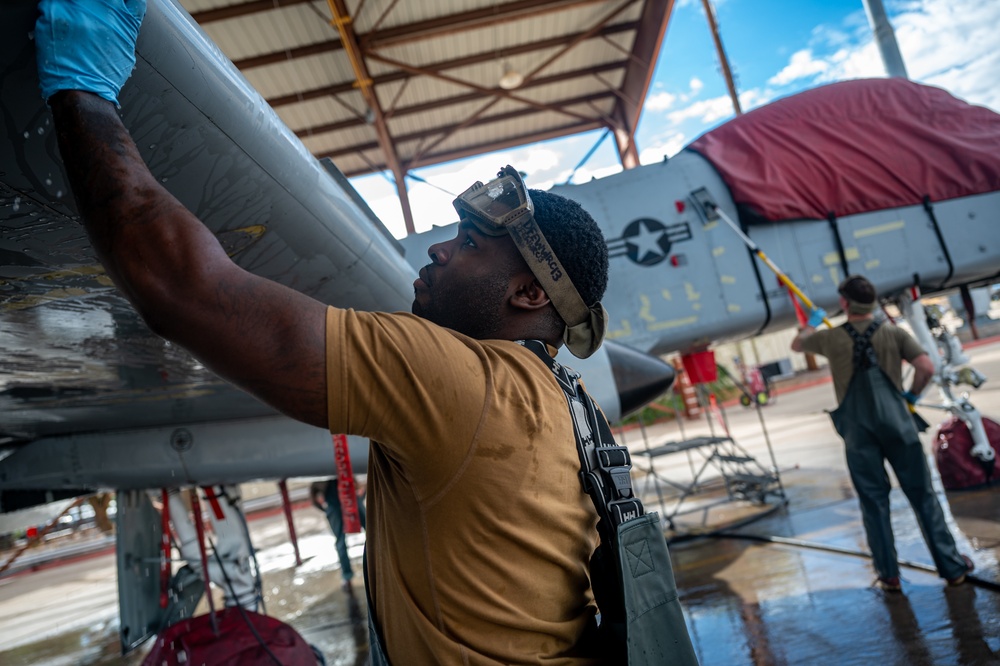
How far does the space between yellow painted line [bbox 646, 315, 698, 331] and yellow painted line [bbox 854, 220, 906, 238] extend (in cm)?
177

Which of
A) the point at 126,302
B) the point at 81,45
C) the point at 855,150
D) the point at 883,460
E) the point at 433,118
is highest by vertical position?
the point at 433,118

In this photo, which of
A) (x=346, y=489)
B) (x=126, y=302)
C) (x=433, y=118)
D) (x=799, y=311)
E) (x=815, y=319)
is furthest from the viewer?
(x=433, y=118)

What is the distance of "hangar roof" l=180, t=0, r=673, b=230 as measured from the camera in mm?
10969

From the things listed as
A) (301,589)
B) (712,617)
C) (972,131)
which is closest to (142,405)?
(712,617)

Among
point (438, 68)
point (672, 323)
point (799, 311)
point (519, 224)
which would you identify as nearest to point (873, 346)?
point (799, 311)

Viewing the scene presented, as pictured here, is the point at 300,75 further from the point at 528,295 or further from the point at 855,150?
the point at 528,295

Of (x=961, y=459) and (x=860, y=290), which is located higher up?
(x=860, y=290)

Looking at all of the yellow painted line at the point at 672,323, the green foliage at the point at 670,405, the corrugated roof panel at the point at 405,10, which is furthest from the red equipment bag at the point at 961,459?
the green foliage at the point at 670,405

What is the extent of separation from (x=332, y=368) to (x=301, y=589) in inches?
325

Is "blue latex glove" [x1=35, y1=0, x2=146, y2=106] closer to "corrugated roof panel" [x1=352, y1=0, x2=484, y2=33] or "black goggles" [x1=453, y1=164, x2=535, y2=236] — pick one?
"black goggles" [x1=453, y1=164, x2=535, y2=236]

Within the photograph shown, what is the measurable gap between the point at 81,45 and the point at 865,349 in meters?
4.44

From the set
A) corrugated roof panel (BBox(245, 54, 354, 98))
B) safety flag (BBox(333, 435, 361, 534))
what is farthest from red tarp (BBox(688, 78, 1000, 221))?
corrugated roof panel (BBox(245, 54, 354, 98))

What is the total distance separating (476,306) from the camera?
4.08ft

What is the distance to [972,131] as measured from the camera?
20.0ft
